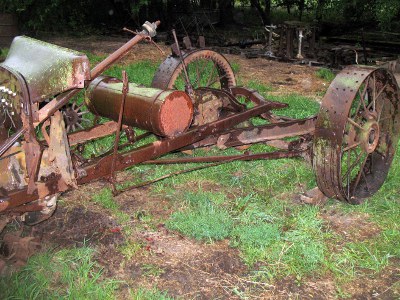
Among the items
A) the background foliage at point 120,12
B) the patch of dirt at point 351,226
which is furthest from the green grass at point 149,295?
the background foliage at point 120,12

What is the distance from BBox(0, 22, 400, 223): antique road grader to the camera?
3.46m

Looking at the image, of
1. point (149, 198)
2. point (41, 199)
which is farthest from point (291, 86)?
point (41, 199)

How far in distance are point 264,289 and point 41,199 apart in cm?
189

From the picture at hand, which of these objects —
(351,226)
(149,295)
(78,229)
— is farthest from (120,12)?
(149,295)

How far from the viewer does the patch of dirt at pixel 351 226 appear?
14.5 feet

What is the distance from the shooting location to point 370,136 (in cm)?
464

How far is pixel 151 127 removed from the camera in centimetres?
420

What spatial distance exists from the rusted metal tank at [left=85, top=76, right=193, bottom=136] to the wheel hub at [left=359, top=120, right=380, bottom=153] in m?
1.68

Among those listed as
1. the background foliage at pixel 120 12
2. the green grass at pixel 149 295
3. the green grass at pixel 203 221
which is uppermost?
the background foliage at pixel 120 12

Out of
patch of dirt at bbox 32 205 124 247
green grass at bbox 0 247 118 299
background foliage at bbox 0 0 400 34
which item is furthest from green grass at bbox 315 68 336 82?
green grass at bbox 0 247 118 299

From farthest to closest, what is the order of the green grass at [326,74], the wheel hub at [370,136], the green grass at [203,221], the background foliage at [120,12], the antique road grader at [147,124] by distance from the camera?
1. the background foliage at [120,12]
2. the green grass at [326,74]
3. the wheel hub at [370,136]
4. the green grass at [203,221]
5. the antique road grader at [147,124]

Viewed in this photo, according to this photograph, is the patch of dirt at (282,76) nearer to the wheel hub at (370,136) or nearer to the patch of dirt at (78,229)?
the wheel hub at (370,136)

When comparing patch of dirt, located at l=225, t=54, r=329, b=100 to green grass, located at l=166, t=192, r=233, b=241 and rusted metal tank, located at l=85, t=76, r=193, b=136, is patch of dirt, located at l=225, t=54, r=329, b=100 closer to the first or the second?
green grass, located at l=166, t=192, r=233, b=241

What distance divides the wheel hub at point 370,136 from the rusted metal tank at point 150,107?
1685mm
